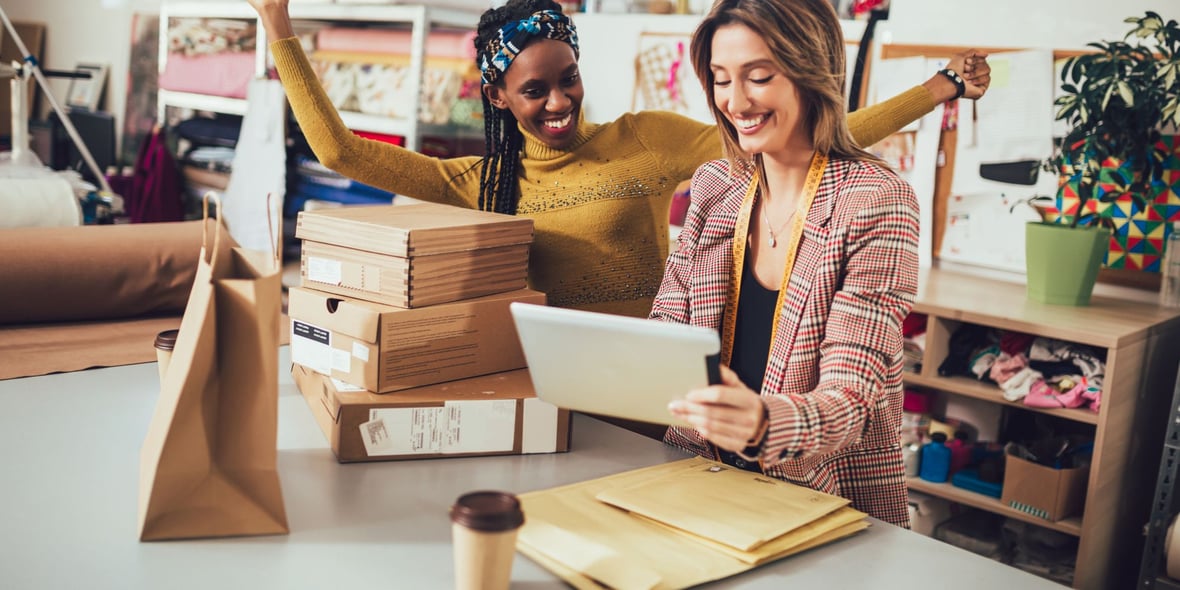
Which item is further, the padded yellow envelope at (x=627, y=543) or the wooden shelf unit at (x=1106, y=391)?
the wooden shelf unit at (x=1106, y=391)

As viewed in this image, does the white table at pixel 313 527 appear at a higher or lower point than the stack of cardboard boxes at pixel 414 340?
lower

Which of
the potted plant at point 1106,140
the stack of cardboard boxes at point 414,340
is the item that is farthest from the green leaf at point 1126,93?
the stack of cardboard boxes at point 414,340

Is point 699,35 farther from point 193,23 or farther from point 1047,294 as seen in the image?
point 193,23

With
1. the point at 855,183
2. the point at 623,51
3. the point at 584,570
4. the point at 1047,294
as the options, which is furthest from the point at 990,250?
the point at 584,570

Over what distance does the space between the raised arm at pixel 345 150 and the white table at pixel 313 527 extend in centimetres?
51

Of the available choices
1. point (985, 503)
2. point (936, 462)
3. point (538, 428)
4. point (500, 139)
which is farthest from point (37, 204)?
point (985, 503)

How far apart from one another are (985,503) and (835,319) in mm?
1383

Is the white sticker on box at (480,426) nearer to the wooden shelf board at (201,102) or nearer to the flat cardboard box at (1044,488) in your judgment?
the flat cardboard box at (1044,488)

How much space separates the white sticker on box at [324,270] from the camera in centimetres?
143

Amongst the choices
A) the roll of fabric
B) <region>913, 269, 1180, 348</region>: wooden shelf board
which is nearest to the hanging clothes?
the roll of fabric

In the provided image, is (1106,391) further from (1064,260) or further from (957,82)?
(957,82)

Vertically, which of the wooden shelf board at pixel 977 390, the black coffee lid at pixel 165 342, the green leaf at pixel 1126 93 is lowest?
the wooden shelf board at pixel 977 390

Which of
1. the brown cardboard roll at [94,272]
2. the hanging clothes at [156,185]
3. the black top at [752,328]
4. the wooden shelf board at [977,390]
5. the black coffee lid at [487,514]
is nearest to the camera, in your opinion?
the black coffee lid at [487,514]

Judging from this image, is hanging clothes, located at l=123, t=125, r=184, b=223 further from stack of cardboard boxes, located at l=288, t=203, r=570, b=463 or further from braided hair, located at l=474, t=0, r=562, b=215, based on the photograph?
stack of cardboard boxes, located at l=288, t=203, r=570, b=463
